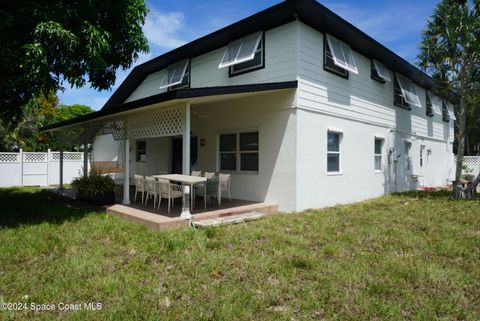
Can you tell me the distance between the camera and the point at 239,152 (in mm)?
9789

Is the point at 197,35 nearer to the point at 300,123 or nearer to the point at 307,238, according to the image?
the point at 300,123

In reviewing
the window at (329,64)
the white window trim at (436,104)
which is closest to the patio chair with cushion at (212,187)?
the window at (329,64)

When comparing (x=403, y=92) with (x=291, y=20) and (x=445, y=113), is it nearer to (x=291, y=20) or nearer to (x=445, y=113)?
(x=291, y=20)

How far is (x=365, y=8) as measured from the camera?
34.3ft

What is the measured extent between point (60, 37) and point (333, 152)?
7562 millimetres

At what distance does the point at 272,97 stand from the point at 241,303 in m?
6.41

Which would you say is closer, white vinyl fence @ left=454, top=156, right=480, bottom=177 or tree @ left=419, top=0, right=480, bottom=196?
tree @ left=419, top=0, right=480, bottom=196

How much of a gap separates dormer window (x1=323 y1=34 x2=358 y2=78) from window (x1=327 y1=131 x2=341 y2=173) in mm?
1917

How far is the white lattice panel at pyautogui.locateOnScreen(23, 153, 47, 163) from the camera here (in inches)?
620

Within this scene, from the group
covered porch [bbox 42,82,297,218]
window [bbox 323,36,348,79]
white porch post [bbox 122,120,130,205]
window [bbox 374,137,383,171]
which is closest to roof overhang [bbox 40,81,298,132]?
covered porch [bbox 42,82,297,218]

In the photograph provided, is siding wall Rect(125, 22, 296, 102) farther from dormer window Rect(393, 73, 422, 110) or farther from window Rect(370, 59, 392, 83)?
dormer window Rect(393, 73, 422, 110)

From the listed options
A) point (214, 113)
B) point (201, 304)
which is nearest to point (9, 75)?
point (214, 113)

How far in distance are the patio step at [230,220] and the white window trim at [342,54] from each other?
196 inches

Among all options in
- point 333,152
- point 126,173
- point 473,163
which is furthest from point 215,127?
point 473,163
